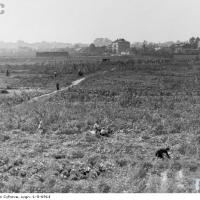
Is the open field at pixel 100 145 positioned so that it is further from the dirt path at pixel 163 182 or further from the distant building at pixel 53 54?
the distant building at pixel 53 54

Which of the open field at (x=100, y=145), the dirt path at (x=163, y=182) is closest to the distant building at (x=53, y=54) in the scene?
the open field at (x=100, y=145)

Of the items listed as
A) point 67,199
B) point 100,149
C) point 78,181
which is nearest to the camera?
point 67,199

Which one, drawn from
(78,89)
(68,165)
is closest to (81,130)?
(68,165)

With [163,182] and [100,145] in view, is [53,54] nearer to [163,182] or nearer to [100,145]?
[100,145]

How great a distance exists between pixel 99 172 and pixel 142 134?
5078mm

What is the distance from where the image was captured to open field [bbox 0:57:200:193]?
9125 mm

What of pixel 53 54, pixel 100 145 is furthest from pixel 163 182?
pixel 53 54

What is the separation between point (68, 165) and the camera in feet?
34.8

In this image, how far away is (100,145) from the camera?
1288 cm

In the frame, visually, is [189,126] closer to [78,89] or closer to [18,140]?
[18,140]

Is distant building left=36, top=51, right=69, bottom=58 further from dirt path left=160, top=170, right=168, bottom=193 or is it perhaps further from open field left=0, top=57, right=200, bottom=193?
dirt path left=160, top=170, right=168, bottom=193

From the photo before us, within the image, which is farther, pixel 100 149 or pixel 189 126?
pixel 189 126

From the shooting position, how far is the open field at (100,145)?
9.12 meters

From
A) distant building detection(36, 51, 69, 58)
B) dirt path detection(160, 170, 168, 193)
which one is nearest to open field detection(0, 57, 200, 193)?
dirt path detection(160, 170, 168, 193)
